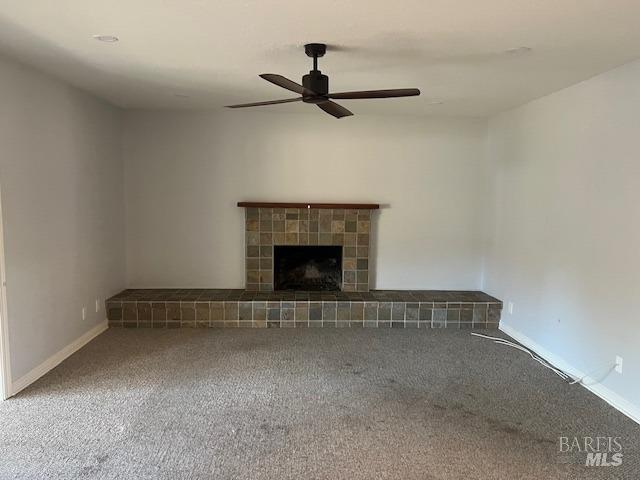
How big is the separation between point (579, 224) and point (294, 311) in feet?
9.19

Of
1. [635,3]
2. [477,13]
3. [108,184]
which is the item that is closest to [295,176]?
[108,184]

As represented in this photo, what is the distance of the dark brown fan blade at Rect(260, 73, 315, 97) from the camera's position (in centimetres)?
256

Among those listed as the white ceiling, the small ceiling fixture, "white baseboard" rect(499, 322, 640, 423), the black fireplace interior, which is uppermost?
the white ceiling

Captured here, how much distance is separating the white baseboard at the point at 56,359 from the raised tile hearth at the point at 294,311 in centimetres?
28

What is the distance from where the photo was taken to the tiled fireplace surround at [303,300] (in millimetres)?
4793

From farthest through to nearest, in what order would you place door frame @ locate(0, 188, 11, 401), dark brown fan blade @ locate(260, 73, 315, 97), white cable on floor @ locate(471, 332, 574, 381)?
white cable on floor @ locate(471, 332, 574, 381) → door frame @ locate(0, 188, 11, 401) → dark brown fan blade @ locate(260, 73, 315, 97)

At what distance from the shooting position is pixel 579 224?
3582 millimetres

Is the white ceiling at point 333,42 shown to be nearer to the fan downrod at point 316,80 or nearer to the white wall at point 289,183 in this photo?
the fan downrod at point 316,80

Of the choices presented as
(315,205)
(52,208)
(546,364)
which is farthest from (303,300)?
(52,208)

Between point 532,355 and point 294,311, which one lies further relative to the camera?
point 294,311

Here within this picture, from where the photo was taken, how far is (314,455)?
8.20 ft

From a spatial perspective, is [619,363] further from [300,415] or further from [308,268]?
[308,268]

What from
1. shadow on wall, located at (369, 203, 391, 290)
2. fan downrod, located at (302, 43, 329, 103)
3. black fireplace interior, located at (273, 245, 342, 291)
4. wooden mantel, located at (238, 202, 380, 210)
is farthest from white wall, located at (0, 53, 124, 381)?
shadow on wall, located at (369, 203, 391, 290)

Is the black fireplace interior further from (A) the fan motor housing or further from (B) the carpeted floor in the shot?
(A) the fan motor housing
